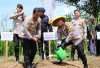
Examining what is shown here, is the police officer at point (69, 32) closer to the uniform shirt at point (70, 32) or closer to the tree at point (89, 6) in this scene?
the uniform shirt at point (70, 32)

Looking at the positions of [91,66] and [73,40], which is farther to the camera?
[91,66]

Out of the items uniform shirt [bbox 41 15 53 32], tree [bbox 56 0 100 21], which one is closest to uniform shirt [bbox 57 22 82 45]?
uniform shirt [bbox 41 15 53 32]

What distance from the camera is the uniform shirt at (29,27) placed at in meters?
4.52

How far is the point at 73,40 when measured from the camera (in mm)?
4922

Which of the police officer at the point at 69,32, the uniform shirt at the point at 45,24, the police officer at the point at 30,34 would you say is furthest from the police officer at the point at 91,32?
the police officer at the point at 30,34

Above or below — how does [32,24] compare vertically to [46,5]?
below

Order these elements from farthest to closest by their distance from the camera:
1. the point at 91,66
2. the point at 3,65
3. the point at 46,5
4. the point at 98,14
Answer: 1. the point at 98,14
2. the point at 46,5
3. the point at 91,66
4. the point at 3,65

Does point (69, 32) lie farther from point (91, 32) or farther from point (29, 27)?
point (91, 32)

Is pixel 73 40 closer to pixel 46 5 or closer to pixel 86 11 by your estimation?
pixel 46 5

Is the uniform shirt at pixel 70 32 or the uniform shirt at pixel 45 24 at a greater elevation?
the uniform shirt at pixel 45 24

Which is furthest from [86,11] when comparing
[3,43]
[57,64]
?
[57,64]

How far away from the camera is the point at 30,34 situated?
183 inches

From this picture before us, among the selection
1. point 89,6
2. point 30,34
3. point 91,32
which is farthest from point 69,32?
point 89,6

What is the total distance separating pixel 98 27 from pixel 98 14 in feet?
15.3
